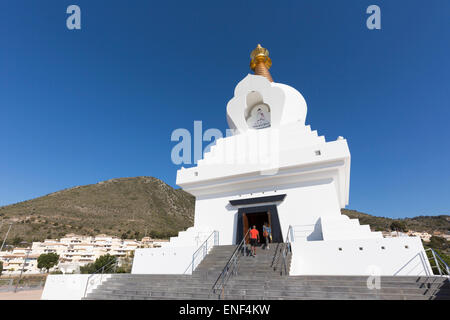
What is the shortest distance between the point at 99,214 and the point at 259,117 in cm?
6193

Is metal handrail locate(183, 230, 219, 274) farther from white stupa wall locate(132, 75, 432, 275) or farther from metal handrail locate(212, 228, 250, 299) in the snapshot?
metal handrail locate(212, 228, 250, 299)

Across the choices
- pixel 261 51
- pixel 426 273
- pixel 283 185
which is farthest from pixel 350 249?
pixel 261 51

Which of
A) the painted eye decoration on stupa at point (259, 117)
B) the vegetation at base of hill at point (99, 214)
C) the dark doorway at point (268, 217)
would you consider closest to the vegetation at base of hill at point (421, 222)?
the painted eye decoration on stupa at point (259, 117)

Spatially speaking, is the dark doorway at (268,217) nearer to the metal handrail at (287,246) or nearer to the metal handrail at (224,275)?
the metal handrail at (287,246)

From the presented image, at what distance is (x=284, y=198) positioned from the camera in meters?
10.2

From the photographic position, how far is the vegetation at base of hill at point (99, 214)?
5150 cm

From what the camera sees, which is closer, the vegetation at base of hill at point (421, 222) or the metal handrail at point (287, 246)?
the metal handrail at point (287, 246)

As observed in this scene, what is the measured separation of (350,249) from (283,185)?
13.0 ft

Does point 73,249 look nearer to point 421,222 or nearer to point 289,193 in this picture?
point 289,193

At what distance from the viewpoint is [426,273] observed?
631cm

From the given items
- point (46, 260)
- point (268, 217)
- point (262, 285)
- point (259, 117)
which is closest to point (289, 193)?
point (268, 217)

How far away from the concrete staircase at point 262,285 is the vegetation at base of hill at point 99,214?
161 ft

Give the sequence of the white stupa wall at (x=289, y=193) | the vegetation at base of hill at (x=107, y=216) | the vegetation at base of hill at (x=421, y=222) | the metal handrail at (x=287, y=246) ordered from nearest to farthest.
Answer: the metal handrail at (x=287, y=246)
the white stupa wall at (x=289, y=193)
the vegetation at base of hill at (x=421, y=222)
the vegetation at base of hill at (x=107, y=216)
